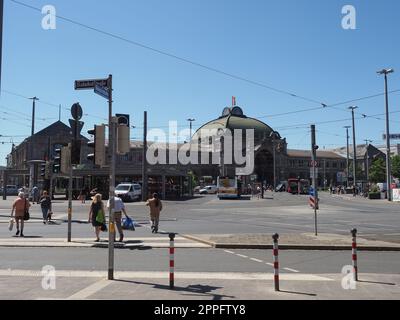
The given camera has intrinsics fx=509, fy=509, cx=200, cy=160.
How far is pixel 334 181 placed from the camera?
152 m

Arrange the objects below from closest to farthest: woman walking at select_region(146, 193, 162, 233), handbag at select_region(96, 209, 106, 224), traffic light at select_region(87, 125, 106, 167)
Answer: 1. traffic light at select_region(87, 125, 106, 167)
2. handbag at select_region(96, 209, 106, 224)
3. woman walking at select_region(146, 193, 162, 233)

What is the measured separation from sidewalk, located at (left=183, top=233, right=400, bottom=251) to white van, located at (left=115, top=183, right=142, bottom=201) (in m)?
32.5

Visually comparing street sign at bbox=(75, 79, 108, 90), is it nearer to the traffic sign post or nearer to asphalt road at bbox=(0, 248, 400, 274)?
the traffic sign post

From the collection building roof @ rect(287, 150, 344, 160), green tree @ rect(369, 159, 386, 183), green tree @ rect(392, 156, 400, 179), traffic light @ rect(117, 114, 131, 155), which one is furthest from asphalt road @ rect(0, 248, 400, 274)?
building roof @ rect(287, 150, 344, 160)

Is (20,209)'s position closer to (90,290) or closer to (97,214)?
(97,214)

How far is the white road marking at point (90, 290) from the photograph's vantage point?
8.16 meters

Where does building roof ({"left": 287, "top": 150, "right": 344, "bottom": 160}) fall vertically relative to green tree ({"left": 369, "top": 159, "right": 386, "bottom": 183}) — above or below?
above

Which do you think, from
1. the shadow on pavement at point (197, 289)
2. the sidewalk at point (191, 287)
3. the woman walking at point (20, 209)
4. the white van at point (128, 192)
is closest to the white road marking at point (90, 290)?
the sidewalk at point (191, 287)

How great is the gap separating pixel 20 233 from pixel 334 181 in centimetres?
14077

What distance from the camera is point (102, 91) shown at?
1062cm

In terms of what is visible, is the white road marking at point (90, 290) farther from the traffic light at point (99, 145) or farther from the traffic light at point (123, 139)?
the traffic light at point (123, 139)

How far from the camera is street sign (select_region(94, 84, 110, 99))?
34.4 feet
